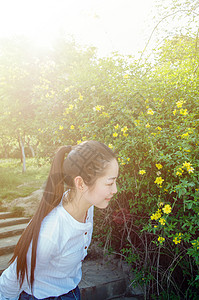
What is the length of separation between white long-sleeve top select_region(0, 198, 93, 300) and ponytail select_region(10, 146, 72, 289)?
0.02 m

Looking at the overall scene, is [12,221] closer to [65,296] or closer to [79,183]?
[65,296]

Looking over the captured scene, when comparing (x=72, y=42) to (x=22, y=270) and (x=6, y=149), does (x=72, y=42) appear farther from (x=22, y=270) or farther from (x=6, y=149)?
(x=6, y=149)

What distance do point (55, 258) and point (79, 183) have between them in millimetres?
404

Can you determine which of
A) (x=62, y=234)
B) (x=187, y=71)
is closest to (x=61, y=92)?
(x=187, y=71)

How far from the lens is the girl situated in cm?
112

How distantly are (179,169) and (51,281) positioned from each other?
1.07 meters

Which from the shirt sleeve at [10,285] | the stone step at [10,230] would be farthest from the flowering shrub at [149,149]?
the stone step at [10,230]

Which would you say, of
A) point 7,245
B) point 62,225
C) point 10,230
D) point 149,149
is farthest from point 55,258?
point 10,230

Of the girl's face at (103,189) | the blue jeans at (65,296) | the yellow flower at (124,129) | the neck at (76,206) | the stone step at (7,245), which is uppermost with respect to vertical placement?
the yellow flower at (124,129)

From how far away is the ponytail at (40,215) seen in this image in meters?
1.08

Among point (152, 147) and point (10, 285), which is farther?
point (152, 147)

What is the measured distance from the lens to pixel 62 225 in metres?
1.19

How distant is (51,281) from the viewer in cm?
124

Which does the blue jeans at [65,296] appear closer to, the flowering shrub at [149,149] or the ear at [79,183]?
the ear at [79,183]
